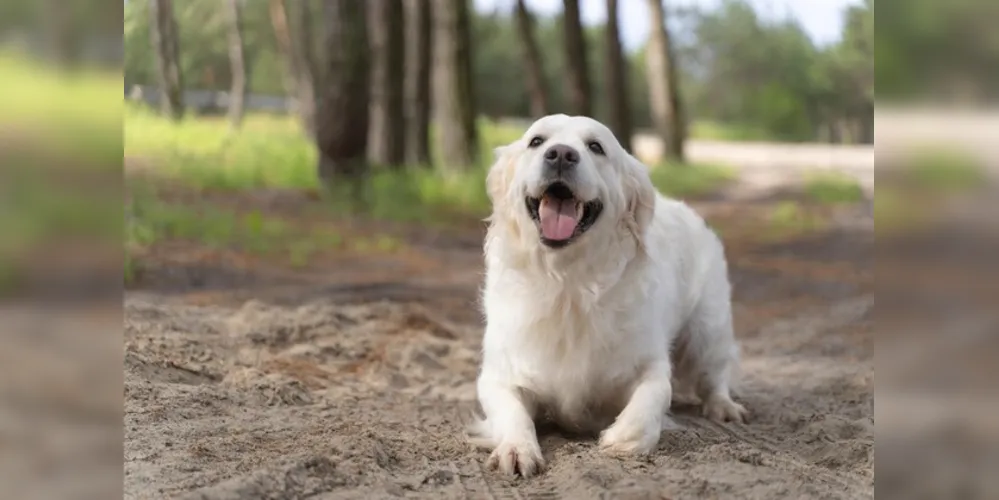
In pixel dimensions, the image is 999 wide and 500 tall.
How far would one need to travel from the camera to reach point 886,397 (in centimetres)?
190

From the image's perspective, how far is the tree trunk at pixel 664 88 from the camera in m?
19.9

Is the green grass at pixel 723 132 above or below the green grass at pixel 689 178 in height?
above

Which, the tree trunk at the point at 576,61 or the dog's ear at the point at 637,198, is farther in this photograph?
the tree trunk at the point at 576,61

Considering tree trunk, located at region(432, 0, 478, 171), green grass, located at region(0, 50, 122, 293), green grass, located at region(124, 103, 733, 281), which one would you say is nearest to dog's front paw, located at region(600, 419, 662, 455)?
green grass, located at region(0, 50, 122, 293)

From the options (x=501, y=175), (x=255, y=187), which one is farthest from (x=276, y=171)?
(x=501, y=175)

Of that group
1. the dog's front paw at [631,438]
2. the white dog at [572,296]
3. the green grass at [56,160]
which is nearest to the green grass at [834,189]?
the white dog at [572,296]

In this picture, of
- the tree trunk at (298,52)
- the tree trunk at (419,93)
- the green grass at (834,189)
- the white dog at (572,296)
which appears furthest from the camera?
the green grass at (834,189)

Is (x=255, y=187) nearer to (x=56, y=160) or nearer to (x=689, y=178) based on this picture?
(x=689, y=178)

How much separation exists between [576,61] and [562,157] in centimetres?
1160

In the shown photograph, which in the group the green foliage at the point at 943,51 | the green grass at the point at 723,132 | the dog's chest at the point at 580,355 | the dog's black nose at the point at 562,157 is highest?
the green foliage at the point at 943,51

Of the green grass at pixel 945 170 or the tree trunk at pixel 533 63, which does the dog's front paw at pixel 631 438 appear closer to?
the green grass at pixel 945 170

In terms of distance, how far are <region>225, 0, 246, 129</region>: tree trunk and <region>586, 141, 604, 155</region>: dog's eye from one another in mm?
5676

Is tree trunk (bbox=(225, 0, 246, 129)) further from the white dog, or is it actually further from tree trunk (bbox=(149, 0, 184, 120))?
the white dog

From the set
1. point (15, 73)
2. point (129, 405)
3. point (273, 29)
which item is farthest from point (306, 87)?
point (15, 73)
